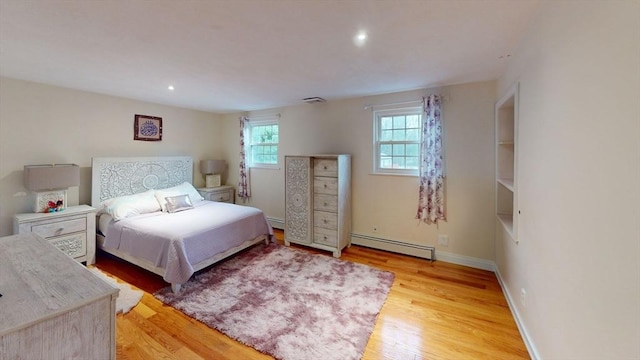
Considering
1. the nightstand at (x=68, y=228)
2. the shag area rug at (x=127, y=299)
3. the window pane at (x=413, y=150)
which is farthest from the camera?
the window pane at (x=413, y=150)

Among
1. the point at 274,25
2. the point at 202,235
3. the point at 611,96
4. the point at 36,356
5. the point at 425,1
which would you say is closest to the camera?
the point at 36,356

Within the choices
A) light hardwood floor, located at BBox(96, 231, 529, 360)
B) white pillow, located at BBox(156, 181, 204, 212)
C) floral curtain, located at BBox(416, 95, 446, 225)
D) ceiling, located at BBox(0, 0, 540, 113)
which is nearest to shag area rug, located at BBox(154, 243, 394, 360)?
light hardwood floor, located at BBox(96, 231, 529, 360)

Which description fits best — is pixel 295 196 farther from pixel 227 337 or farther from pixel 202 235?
pixel 227 337

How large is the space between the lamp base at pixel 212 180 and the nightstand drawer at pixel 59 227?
205 cm

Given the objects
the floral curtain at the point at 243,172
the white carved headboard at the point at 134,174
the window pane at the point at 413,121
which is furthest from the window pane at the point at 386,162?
the white carved headboard at the point at 134,174

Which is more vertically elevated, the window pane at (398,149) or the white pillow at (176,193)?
the window pane at (398,149)

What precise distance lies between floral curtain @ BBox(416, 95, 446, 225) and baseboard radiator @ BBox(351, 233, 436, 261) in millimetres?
405

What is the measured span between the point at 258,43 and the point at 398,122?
90.9 inches

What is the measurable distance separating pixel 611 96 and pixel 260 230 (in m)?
3.56

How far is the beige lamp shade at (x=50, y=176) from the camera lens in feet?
9.56

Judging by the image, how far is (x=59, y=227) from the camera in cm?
299

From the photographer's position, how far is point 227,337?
2004mm

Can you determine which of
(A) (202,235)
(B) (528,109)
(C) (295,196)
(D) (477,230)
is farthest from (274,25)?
(D) (477,230)

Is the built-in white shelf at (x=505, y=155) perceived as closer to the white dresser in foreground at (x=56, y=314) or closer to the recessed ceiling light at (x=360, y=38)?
the recessed ceiling light at (x=360, y=38)
